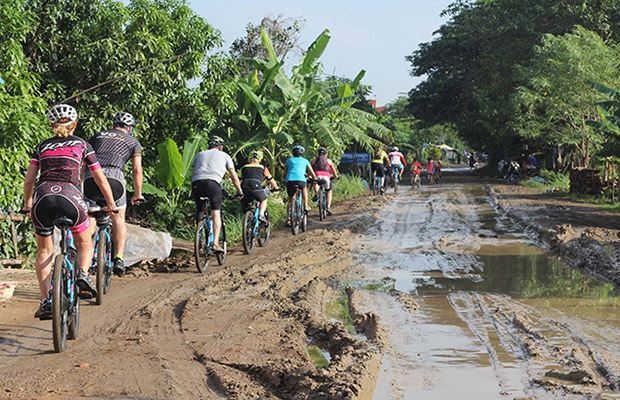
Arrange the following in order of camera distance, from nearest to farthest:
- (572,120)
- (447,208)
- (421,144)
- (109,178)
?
(109,178), (447,208), (572,120), (421,144)

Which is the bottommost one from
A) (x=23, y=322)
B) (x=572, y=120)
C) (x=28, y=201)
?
(x=23, y=322)

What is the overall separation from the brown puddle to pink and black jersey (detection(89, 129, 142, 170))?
3370 mm

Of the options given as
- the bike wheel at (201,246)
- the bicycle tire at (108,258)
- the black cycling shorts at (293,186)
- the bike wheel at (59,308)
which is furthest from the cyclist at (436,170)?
the bike wheel at (59,308)

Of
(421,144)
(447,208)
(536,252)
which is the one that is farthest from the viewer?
(421,144)

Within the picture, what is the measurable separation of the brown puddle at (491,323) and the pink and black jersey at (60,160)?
3.06 meters

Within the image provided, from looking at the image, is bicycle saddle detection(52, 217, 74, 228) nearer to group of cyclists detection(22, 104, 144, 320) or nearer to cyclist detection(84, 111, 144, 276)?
group of cyclists detection(22, 104, 144, 320)

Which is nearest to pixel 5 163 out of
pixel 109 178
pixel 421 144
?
pixel 109 178

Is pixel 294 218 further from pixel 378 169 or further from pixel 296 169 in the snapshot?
pixel 378 169

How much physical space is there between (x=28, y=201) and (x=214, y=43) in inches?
376

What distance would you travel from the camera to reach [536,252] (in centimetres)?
1183

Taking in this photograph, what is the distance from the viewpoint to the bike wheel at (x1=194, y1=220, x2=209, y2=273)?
32.6ft

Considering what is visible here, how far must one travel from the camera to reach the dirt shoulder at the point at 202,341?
476 centimetres

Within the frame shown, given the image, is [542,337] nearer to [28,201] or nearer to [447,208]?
[28,201]

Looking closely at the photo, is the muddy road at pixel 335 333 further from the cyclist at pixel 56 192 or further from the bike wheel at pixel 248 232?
the cyclist at pixel 56 192
